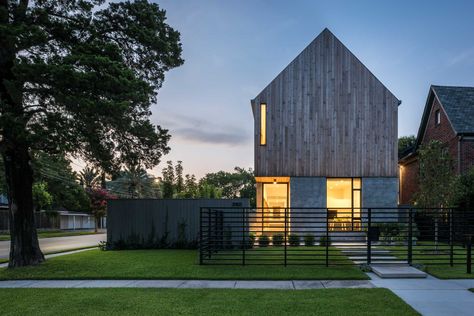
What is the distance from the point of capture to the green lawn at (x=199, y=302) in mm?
6676

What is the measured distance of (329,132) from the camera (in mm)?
18578

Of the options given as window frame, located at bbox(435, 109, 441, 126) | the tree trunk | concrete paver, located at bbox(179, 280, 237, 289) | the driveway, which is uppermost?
window frame, located at bbox(435, 109, 441, 126)

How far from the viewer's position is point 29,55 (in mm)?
11211

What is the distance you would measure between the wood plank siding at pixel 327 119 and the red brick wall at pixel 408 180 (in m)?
7.45

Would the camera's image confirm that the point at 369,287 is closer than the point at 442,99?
Yes

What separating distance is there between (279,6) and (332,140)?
266 inches

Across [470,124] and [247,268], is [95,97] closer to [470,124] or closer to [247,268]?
[247,268]

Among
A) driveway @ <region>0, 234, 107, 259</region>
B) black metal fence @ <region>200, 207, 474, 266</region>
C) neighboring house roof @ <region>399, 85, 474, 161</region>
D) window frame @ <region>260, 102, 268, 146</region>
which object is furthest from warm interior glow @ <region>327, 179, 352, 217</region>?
driveway @ <region>0, 234, 107, 259</region>

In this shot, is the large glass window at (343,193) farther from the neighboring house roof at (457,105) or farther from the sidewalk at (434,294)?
the sidewalk at (434,294)

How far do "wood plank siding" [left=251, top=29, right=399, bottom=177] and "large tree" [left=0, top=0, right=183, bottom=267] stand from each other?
690cm

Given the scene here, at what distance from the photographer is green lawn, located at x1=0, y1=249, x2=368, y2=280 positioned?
9836 mm

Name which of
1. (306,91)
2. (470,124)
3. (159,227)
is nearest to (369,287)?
(159,227)

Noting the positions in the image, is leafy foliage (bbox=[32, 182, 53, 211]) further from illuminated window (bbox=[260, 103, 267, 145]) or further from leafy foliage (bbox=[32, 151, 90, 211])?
illuminated window (bbox=[260, 103, 267, 145])

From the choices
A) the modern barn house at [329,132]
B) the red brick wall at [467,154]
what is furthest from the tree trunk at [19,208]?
Result: the red brick wall at [467,154]
